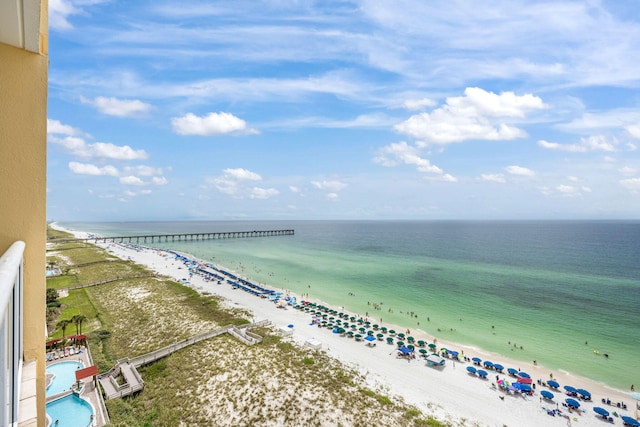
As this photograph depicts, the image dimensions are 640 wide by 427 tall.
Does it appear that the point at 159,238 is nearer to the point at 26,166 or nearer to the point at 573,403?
the point at 573,403

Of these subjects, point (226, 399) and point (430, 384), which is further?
point (430, 384)

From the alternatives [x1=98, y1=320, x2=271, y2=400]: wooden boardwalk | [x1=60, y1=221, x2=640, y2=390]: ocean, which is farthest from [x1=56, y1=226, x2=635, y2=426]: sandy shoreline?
[x1=98, y1=320, x2=271, y2=400]: wooden boardwalk

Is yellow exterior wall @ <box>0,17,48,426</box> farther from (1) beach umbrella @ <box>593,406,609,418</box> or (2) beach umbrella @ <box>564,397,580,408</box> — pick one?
(1) beach umbrella @ <box>593,406,609,418</box>

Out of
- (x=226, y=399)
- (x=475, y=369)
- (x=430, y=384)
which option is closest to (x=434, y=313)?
(x=475, y=369)

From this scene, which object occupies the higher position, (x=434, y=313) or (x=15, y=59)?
(x=15, y=59)

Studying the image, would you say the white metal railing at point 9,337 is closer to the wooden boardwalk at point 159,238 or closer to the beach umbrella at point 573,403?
the beach umbrella at point 573,403

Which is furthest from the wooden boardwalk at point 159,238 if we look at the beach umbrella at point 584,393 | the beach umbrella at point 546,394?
the beach umbrella at point 584,393

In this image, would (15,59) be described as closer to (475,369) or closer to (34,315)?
(34,315)
